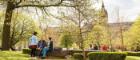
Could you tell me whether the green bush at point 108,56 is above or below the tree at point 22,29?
below

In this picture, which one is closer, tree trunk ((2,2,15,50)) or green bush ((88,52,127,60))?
green bush ((88,52,127,60))

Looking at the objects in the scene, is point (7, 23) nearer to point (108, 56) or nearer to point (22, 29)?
point (108, 56)

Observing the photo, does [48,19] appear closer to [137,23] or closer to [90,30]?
[90,30]

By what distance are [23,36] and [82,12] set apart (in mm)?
41622

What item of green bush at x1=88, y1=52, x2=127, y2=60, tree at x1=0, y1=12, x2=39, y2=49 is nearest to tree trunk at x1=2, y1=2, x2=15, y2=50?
green bush at x1=88, y1=52, x2=127, y2=60

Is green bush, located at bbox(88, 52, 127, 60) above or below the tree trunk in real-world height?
below

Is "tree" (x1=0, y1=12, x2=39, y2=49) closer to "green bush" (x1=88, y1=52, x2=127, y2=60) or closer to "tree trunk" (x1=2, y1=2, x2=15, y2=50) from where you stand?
"tree trunk" (x1=2, y1=2, x2=15, y2=50)

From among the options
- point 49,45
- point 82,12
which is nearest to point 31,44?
point 49,45

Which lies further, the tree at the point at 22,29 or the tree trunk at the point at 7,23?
the tree at the point at 22,29

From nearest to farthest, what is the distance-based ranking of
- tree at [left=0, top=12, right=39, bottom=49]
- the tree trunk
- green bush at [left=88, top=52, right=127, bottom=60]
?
green bush at [left=88, top=52, right=127, bottom=60] → the tree trunk → tree at [left=0, top=12, right=39, bottom=49]

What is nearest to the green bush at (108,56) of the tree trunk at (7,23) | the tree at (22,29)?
the tree trunk at (7,23)

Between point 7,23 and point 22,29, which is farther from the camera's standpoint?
point 22,29

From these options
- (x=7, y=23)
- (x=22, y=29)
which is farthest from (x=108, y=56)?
(x=22, y=29)

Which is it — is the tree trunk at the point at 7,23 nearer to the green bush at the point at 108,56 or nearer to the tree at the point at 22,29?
the green bush at the point at 108,56
